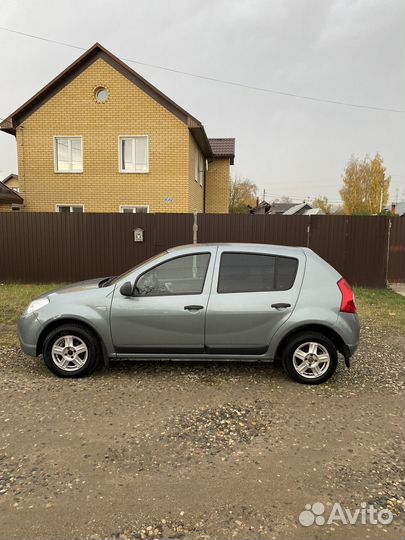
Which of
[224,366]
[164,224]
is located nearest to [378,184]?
[164,224]

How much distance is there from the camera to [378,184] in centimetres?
4503

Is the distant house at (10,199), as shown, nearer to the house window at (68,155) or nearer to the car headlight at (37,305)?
the house window at (68,155)

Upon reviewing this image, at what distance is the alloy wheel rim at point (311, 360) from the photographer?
164 inches

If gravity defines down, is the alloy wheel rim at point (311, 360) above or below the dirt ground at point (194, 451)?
above

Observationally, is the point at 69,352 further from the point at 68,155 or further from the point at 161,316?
the point at 68,155

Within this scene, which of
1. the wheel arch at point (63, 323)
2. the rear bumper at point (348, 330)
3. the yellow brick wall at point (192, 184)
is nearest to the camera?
the rear bumper at point (348, 330)

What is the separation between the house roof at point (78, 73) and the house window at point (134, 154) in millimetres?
1582

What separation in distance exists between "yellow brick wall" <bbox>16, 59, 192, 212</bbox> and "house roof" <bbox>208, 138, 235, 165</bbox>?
21.5ft

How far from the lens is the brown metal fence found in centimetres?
1040

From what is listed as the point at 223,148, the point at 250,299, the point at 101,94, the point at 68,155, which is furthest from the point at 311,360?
the point at 223,148

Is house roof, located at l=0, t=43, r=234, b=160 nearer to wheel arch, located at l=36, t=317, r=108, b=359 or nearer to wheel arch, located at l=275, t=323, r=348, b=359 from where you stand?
wheel arch, located at l=36, t=317, r=108, b=359

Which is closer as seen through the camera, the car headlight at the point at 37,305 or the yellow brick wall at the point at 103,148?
the car headlight at the point at 37,305

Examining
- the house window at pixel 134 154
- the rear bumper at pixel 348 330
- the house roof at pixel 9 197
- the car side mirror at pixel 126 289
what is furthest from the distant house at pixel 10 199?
the rear bumper at pixel 348 330

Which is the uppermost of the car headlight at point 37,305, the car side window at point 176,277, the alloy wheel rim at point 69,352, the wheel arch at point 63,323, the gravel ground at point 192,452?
the car side window at point 176,277
